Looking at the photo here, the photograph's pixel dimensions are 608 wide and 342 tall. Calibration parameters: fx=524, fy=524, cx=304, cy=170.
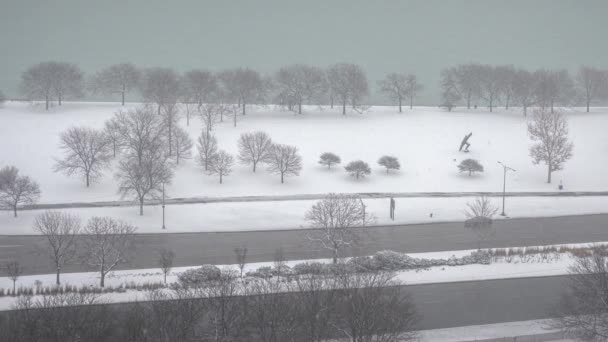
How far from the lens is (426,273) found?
A: 26953mm

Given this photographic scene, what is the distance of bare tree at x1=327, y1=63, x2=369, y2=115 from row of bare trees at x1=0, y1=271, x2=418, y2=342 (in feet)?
182

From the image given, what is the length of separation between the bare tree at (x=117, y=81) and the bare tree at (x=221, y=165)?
3050 centimetres

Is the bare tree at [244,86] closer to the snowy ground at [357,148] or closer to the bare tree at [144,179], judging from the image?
the snowy ground at [357,148]

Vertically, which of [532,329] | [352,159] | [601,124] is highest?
[601,124]

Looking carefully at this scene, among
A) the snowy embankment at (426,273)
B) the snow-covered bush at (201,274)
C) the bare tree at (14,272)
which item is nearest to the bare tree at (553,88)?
the snowy embankment at (426,273)

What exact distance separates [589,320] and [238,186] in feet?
106

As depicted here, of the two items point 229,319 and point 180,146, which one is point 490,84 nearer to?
point 180,146

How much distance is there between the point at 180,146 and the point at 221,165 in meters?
6.03

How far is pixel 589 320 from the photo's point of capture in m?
19.0

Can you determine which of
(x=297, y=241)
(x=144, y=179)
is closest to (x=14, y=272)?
(x=297, y=241)

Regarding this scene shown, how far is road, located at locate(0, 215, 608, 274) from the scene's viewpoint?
2877 cm

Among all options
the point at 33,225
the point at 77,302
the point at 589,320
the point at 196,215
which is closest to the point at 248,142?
the point at 196,215

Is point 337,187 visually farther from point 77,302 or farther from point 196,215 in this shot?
point 77,302

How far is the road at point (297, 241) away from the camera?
28.8 m
